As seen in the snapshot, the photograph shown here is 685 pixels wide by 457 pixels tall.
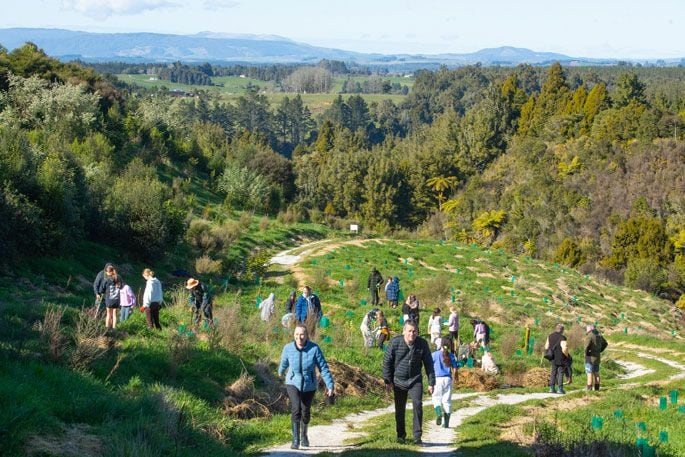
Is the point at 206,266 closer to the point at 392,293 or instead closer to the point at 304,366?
the point at 392,293

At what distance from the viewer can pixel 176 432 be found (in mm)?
7969

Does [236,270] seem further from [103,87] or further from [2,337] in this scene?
[103,87]

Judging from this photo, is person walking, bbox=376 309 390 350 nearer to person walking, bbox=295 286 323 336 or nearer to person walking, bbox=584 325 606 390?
person walking, bbox=295 286 323 336

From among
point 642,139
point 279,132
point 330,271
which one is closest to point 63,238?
point 330,271

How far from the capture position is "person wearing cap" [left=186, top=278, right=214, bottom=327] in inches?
586

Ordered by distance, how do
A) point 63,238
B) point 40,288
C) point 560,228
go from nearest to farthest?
point 40,288, point 63,238, point 560,228

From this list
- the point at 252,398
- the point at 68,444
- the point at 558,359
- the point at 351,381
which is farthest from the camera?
the point at 558,359

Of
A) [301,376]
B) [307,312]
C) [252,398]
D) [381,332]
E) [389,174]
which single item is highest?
[301,376]

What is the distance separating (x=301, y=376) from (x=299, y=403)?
0.34 m

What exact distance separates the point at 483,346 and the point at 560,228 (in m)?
45.6

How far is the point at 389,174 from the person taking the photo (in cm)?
7581

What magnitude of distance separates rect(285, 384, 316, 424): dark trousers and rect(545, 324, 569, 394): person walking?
25.5ft

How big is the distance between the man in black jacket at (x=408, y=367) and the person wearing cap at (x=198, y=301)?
6.03m

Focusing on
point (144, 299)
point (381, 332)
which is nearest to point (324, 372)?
point (144, 299)
